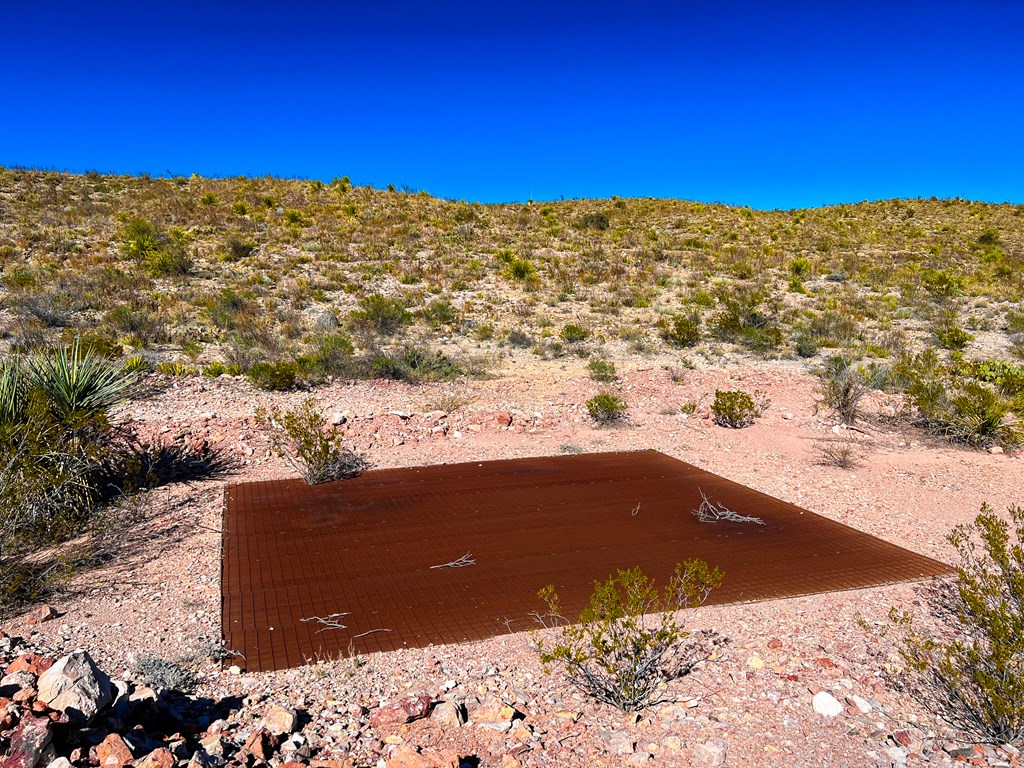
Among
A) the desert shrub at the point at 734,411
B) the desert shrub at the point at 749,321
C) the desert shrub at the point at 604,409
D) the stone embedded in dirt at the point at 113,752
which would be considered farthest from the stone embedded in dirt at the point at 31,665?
the desert shrub at the point at 749,321

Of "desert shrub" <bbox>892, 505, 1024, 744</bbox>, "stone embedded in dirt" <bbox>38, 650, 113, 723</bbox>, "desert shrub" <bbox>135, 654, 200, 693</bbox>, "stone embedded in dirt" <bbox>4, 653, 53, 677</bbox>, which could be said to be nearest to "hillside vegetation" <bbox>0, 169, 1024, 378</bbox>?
"desert shrub" <bbox>135, 654, 200, 693</bbox>

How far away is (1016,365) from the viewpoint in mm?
14555

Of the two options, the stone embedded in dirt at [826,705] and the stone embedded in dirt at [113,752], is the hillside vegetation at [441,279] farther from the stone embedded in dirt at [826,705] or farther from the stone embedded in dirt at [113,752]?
the stone embedded in dirt at [826,705]

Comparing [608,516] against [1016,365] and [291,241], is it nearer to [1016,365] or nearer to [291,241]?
[1016,365]

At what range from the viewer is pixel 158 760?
2736mm

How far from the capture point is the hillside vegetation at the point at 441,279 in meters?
15.1

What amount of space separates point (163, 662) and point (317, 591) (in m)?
1.21

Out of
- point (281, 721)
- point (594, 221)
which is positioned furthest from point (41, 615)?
point (594, 221)

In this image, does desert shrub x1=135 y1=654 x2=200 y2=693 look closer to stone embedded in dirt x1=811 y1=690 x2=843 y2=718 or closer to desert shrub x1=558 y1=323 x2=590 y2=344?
stone embedded in dirt x1=811 y1=690 x2=843 y2=718

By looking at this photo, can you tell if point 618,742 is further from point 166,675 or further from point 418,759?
point 166,675

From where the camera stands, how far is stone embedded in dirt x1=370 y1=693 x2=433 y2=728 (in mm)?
3535

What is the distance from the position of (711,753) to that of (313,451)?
18.3 feet

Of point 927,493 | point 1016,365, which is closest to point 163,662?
point 927,493

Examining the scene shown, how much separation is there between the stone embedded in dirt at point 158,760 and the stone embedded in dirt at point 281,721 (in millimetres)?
659
